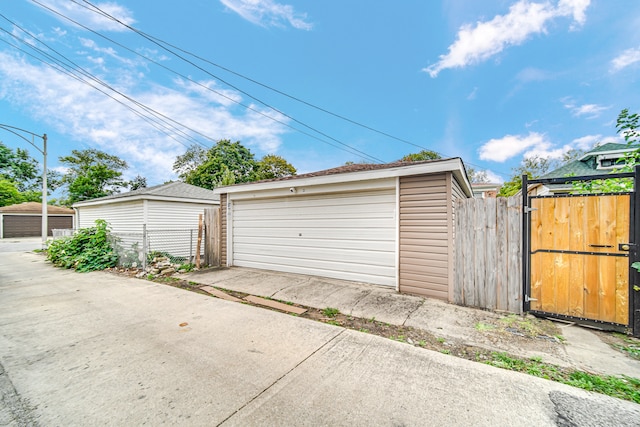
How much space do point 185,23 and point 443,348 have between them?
35.4ft

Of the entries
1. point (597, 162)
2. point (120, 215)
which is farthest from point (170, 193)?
point (597, 162)

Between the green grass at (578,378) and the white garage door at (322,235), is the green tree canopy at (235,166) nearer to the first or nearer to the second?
the white garage door at (322,235)

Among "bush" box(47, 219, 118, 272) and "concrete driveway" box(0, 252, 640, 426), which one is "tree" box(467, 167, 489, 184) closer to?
"concrete driveway" box(0, 252, 640, 426)

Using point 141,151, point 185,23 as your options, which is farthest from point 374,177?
point 141,151

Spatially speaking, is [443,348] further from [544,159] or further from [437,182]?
[544,159]

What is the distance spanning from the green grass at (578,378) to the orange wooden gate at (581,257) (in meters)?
1.27

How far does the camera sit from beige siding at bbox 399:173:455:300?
4.06m

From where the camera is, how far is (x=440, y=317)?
3.40m

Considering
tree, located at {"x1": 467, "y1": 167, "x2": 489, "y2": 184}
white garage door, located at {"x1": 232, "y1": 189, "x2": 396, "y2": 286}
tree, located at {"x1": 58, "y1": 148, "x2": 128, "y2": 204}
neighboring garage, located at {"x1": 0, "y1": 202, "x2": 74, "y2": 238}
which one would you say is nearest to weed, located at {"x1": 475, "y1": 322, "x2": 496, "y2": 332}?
white garage door, located at {"x1": 232, "y1": 189, "x2": 396, "y2": 286}

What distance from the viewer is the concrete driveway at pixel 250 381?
1.67m

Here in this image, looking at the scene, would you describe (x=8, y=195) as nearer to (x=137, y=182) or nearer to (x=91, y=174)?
(x=137, y=182)

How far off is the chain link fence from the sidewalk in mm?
2288

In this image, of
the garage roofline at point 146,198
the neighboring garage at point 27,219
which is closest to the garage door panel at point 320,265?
the garage roofline at point 146,198

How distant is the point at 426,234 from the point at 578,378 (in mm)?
2459
